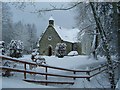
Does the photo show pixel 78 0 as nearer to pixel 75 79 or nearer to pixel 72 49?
pixel 75 79

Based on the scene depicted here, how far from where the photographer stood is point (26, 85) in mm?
6992

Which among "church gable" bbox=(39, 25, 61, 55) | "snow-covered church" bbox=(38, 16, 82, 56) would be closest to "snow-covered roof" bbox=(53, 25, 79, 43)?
"snow-covered church" bbox=(38, 16, 82, 56)

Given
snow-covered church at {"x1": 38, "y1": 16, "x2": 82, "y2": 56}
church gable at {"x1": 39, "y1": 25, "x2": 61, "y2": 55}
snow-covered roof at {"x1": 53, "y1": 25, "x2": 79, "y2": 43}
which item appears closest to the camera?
snow-covered church at {"x1": 38, "y1": 16, "x2": 82, "y2": 56}

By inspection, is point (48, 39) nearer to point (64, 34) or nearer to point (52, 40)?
point (52, 40)

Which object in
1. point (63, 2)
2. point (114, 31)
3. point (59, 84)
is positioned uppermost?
point (63, 2)

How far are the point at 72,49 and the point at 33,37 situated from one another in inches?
847

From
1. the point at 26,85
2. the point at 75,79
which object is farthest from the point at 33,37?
the point at 26,85

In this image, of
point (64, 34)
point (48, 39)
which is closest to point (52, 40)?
point (48, 39)

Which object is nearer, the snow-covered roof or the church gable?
the church gable

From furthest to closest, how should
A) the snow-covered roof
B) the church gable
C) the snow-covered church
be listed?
the snow-covered roof, the church gable, the snow-covered church

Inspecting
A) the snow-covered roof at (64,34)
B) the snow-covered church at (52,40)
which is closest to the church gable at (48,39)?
the snow-covered church at (52,40)

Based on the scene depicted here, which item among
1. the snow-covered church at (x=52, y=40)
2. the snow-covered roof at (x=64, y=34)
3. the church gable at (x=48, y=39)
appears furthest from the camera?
the snow-covered roof at (x=64, y=34)

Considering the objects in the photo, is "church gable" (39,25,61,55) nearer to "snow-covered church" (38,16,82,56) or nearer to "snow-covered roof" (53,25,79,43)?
"snow-covered church" (38,16,82,56)

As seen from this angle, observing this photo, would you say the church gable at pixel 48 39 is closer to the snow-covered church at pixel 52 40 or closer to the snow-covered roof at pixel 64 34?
the snow-covered church at pixel 52 40
